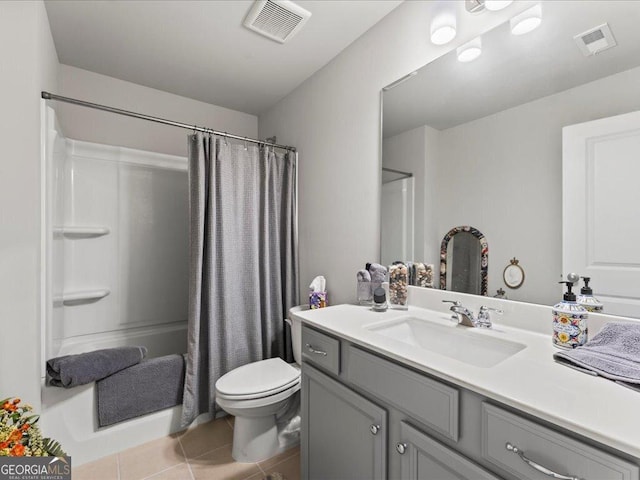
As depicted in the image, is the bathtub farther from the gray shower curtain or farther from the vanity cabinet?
the vanity cabinet

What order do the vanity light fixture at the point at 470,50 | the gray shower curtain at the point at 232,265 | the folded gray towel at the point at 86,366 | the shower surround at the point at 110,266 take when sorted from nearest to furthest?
the vanity light fixture at the point at 470,50 → the folded gray towel at the point at 86,366 → the shower surround at the point at 110,266 → the gray shower curtain at the point at 232,265

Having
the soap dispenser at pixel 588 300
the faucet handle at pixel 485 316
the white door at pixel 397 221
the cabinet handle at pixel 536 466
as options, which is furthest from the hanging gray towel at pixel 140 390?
the soap dispenser at pixel 588 300

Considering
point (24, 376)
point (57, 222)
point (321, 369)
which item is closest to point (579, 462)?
point (321, 369)

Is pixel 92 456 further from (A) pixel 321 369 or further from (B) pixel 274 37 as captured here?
(B) pixel 274 37

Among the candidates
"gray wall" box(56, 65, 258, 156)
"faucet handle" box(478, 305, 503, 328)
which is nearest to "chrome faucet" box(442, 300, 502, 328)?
"faucet handle" box(478, 305, 503, 328)

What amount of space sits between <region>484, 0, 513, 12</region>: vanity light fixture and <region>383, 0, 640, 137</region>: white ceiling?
87mm

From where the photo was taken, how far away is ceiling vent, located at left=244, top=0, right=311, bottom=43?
1634 mm

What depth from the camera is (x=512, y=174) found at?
1.23 m

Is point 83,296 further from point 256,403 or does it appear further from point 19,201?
point 256,403

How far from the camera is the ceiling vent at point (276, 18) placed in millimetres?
1634

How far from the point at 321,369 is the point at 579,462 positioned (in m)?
0.86

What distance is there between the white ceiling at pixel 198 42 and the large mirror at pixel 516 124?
0.63m

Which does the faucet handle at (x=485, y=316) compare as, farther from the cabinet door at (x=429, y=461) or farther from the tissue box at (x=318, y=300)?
the tissue box at (x=318, y=300)

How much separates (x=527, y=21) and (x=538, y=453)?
1.42m
